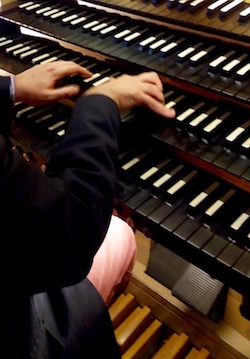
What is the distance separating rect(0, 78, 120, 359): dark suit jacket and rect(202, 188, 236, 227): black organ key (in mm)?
324

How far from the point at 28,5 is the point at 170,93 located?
2.61ft

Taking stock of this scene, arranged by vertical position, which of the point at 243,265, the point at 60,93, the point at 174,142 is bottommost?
the point at 243,265

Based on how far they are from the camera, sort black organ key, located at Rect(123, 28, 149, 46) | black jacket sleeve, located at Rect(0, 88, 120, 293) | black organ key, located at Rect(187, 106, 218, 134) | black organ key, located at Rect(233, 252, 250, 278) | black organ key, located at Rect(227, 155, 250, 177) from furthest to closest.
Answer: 1. black organ key, located at Rect(123, 28, 149, 46)
2. black organ key, located at Rect(187, 106, 218, 134)
3. black organ key, located at Rect(227, 155, 250, 177)
4. black organ key, located at Rect(233, 252, 250, 278)
5. black jacket sleeve, located at Rect(0, 88, 120, 293)

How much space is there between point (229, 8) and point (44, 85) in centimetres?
57

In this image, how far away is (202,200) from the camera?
115cm

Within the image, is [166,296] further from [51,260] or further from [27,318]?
[51,260]

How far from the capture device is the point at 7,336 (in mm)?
802

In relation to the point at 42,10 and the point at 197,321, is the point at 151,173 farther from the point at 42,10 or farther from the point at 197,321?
the point at 42,10

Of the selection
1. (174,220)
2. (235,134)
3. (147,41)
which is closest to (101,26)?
(147,41)

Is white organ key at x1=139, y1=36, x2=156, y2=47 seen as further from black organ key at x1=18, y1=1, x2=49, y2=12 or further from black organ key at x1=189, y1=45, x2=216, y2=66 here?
black organ key at x1=18, y1=1, x2=49, y2=12

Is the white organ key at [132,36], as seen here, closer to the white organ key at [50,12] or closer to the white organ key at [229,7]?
the white organ key at [229,7]

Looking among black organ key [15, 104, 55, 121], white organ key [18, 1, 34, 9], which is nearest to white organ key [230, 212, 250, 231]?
black organ key [15, 104, 55, 121]

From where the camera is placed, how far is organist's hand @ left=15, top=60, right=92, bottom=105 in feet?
4.20

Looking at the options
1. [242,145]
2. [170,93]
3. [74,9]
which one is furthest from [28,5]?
[242,145]
